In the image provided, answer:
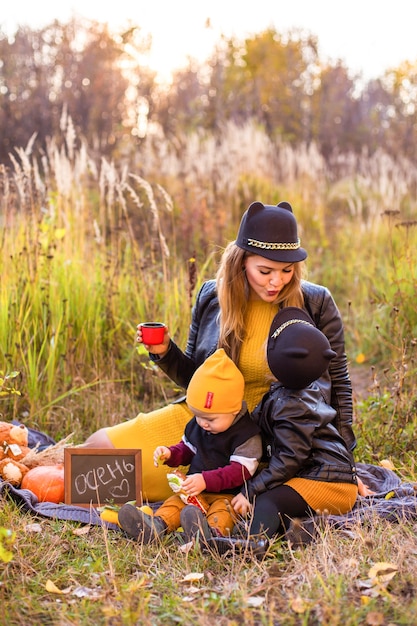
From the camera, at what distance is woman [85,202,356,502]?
10.3 feet

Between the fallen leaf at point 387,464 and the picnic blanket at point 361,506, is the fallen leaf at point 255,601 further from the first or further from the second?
the fallen leaf at point 387,464

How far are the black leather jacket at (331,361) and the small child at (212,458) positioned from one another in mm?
397

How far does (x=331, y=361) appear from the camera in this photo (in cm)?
339

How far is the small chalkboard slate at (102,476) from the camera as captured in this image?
3.38 metres

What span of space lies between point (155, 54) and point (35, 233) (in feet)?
28.2

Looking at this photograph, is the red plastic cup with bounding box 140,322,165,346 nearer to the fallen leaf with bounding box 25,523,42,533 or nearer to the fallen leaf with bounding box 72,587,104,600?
the fallen leaf with bounding box 25,523,42,533

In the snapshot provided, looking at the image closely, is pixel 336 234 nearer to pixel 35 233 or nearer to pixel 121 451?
pixel 35 233

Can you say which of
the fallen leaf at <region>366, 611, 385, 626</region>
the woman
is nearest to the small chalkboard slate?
the woman

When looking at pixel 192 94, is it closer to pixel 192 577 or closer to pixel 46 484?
pixel 46 484

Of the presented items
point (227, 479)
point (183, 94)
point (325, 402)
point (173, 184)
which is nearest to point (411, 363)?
point (325, 402)

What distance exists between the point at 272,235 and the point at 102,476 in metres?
1.29

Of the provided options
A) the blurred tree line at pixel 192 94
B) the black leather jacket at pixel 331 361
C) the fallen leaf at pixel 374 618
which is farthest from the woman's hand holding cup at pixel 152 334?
the blurred tree line at pixel 192 94

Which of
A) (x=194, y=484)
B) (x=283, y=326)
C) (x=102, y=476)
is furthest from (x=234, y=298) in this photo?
(x=102, y=476)

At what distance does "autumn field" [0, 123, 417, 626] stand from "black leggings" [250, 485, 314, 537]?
3.9 inches
